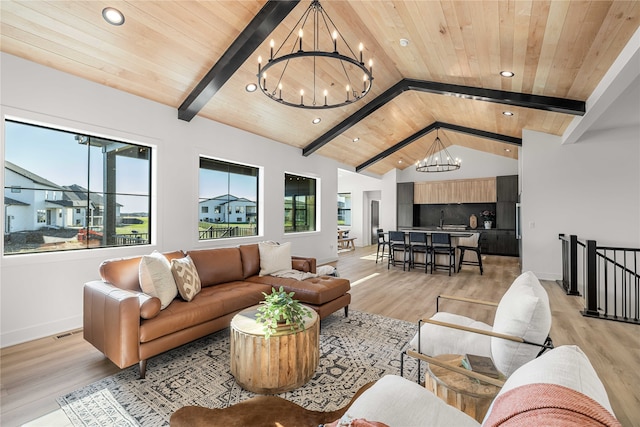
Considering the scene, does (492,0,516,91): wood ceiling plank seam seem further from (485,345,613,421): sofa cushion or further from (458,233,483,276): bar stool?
(458,233,483,276): bar stool

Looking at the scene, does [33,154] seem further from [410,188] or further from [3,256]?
[410,188]

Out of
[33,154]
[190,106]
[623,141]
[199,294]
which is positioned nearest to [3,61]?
[33,154]

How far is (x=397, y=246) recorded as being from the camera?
24.2ft

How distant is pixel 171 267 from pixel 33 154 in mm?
2102

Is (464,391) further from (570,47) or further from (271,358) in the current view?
(570,47)

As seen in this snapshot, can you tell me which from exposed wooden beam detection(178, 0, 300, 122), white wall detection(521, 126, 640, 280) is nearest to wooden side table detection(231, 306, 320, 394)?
exposed wooden beam detection(178, 0, 300, 122)

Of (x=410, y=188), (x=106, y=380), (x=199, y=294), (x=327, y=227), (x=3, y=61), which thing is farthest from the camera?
(x=410, y=188)

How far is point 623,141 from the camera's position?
18.0 feet

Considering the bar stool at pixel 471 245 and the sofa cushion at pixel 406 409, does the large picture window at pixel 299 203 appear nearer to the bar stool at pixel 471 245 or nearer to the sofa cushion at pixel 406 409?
the bar stool at pixel 471 245

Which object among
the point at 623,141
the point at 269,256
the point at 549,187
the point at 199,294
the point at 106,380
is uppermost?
the point at 623,141

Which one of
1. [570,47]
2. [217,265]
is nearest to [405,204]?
[570,47]

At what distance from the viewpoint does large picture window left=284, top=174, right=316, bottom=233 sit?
23.2ft

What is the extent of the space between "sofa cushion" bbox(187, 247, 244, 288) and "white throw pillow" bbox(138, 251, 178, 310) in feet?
2.16

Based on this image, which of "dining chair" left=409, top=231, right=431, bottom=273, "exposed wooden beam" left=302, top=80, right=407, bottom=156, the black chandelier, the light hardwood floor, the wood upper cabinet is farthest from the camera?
the wood upper cabinet
